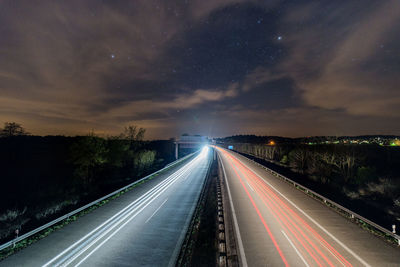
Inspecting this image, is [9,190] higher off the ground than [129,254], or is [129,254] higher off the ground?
[129,254]

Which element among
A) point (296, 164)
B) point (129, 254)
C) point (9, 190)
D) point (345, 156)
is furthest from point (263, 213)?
point (9, 190)

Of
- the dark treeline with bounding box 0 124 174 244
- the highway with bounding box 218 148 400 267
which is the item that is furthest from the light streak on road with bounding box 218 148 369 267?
the dark treeline with bounding box 0 124 174 244

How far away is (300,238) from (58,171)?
195 feet

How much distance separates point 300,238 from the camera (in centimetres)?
1046

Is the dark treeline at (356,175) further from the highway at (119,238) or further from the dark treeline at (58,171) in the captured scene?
the dark treeline at (58,171)

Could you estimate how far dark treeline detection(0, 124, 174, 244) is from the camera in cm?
2297

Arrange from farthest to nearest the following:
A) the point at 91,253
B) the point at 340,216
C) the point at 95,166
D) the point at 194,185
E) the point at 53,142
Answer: the point at 53,142, the point at 95,166, the point at 194,185, the point at 340,216, the point at 91,253

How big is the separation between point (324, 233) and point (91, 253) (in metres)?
13.1

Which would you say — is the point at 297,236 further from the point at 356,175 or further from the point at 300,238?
the point at 356,175

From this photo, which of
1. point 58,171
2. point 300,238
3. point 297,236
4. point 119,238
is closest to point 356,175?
point 297,236

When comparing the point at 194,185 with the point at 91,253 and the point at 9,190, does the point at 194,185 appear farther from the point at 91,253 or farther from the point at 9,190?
the point at 9,190

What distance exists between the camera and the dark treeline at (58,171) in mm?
22966

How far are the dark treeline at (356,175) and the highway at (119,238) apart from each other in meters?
15.4

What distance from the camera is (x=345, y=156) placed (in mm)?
32531
